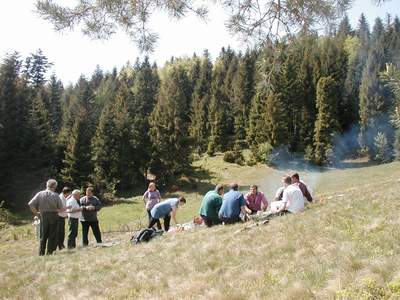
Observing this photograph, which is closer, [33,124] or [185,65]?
[33,124]

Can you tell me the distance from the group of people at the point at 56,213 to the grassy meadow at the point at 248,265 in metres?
0.56

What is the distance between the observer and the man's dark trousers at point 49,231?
37.6 feet

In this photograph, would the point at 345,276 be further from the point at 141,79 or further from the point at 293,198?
the point at 141,79

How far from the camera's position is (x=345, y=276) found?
569cm

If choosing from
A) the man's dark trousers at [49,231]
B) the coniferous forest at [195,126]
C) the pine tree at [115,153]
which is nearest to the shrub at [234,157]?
the coniferous forest at [195,126]

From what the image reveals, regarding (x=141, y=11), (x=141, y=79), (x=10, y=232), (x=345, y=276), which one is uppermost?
(x=141, y=79)

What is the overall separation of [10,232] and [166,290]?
2299cm

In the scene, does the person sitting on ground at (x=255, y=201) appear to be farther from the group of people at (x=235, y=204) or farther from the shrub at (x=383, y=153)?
the shrub at (x=383, y=153)

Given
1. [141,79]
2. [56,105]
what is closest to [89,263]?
[56,105]

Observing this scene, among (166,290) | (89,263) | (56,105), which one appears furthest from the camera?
(56,105)

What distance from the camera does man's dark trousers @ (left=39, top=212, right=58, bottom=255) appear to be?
11.5m

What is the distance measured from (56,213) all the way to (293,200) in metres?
6.27

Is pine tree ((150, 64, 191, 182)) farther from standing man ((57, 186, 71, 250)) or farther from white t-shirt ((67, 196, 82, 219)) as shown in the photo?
white t-shirt ((67, 196, 82, 219))

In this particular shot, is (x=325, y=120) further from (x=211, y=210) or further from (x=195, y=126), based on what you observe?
(x=211, y=210)
